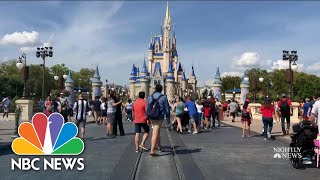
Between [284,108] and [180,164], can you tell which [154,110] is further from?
[284,108]

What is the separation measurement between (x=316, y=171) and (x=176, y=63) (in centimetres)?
12793

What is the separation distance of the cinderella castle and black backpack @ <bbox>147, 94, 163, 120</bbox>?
107m

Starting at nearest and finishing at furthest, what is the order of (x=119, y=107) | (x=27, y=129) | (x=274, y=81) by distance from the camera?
(x=27, y=129), (x=119, y=107), (x=274, y=81)

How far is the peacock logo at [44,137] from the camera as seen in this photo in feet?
29.6

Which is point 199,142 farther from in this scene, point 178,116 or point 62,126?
point 62,126

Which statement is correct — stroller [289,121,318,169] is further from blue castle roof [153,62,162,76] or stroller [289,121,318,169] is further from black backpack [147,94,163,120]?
blue castle roof [153,62,162,76]

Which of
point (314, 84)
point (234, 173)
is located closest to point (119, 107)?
point (234, 173)

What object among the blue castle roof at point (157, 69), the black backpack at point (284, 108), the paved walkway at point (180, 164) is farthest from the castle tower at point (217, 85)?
the paved walkway at point (180, 164)

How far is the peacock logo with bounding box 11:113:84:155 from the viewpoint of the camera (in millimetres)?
9008

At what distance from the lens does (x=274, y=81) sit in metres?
85.6

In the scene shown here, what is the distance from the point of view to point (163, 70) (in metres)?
131

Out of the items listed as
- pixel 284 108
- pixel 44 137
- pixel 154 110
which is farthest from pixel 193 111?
pixel 44 137

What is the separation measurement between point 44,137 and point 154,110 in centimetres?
272

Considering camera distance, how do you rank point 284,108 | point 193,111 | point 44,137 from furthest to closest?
point 193,111 → point 284,108 → point 44,137
